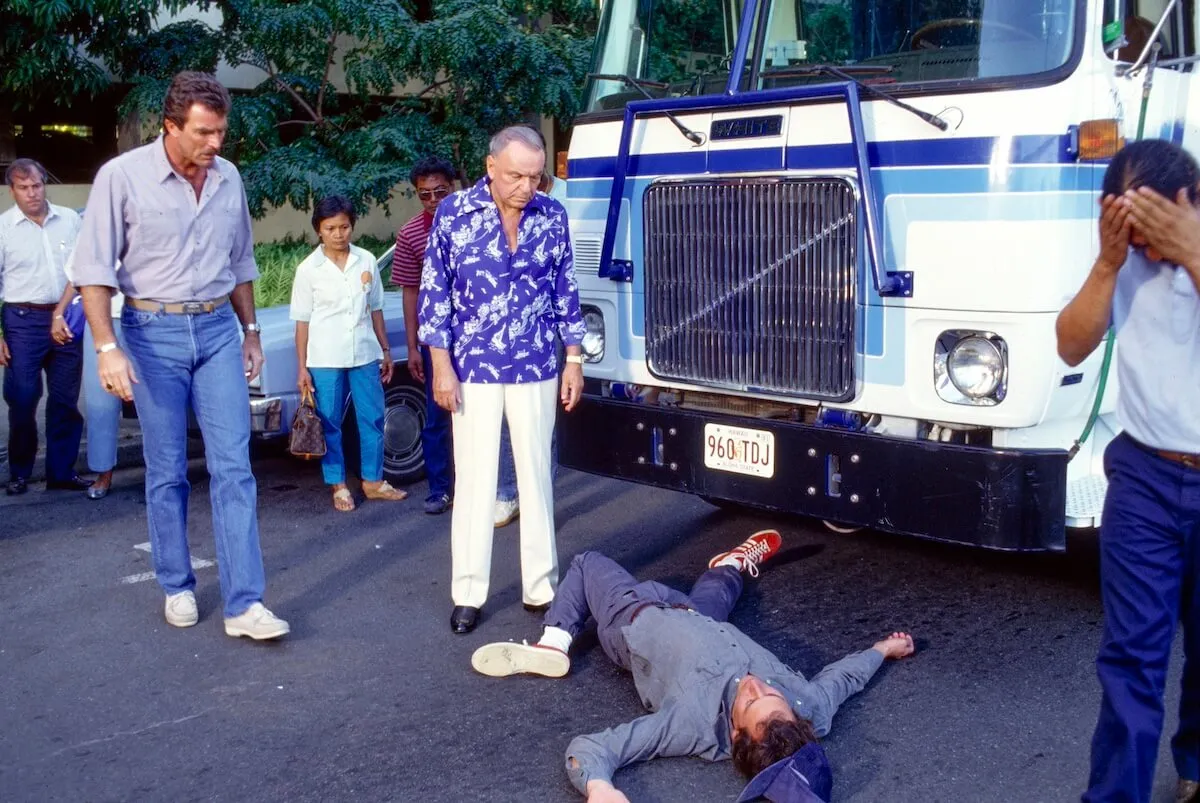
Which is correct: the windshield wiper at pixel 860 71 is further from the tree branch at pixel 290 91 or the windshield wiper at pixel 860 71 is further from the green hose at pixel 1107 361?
the tree branch at pixel 290 91

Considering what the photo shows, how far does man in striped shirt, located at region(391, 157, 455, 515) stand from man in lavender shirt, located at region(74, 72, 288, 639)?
1743 millimetres

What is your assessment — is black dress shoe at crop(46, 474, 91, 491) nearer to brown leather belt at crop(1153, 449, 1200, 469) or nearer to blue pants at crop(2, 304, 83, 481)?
blue pants at crop(2, 304, 83, 481)

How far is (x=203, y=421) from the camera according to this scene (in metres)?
5.32

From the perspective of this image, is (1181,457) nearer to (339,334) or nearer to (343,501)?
(339,334)

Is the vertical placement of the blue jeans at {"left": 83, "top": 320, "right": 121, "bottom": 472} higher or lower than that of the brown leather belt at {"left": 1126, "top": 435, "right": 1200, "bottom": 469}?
lower

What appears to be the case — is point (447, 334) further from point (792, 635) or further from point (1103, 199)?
point (1103, 199)

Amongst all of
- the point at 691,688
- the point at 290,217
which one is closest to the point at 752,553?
the point at 691,688

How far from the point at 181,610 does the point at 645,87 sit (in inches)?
119

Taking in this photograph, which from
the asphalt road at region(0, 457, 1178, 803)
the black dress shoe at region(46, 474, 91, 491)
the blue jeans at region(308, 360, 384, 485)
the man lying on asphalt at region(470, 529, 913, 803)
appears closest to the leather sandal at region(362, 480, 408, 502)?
the blue jeans at region(308, 360, 384, 485)

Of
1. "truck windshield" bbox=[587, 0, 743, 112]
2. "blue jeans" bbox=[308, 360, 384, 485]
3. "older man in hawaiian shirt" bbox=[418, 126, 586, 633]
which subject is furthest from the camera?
"blue jeans" bbox=[308, 360, 384, 485]

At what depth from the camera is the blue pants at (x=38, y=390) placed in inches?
311

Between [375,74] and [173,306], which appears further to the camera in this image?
[375,74]

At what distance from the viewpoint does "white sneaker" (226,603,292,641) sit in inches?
208

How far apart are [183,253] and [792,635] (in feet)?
9.27
